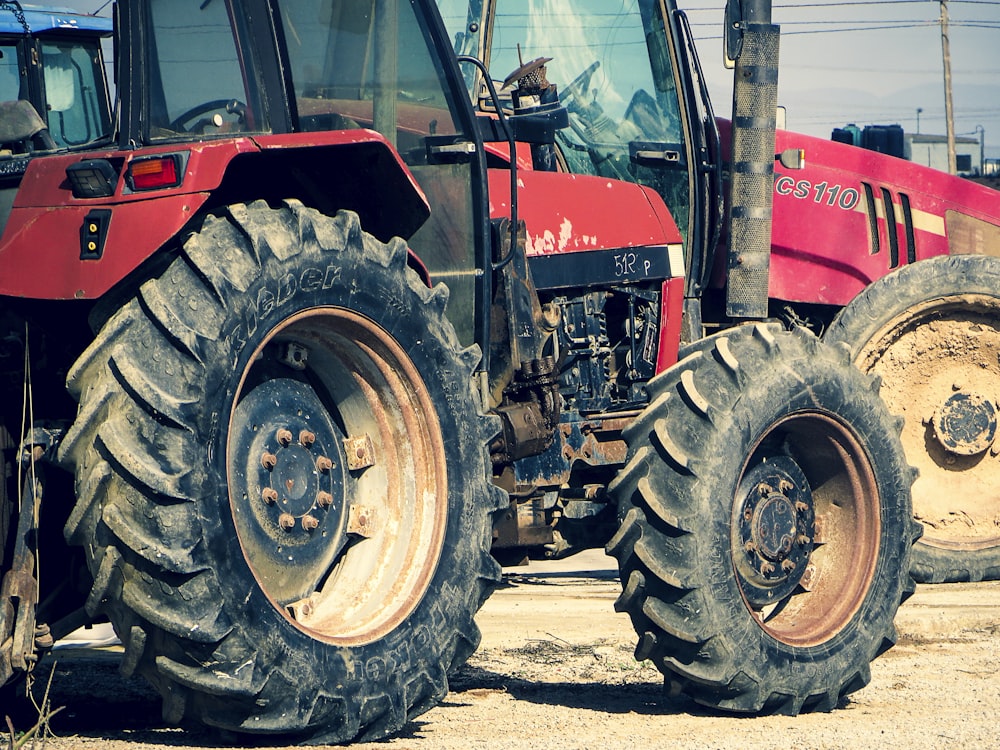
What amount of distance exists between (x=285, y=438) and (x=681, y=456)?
1.39 m

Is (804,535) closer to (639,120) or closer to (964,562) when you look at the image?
(639,120)

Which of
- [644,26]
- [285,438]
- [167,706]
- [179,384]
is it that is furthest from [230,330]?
[644,26]

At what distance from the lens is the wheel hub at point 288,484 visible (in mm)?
4398

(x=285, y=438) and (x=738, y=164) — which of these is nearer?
(x=285, y=438)

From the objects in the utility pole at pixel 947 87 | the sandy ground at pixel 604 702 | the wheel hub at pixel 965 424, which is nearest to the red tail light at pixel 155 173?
the sandy ground at pixel 604 702

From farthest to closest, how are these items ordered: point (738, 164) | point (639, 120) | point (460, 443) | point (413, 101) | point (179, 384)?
point (639, 120)
point (738, 164)
point (413, 101)
point (460, 443)
point (179, 384)

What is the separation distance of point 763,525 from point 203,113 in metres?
2.49

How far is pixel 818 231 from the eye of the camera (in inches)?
359

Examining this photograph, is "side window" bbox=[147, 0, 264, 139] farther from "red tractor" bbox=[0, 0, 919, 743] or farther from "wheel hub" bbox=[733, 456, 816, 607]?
"wheel hub" bbox=[733, 456, 816, 607]

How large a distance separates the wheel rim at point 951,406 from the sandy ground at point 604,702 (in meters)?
1.27

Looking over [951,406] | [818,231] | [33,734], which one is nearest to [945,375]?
[951,406]

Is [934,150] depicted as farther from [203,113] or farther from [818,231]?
[203,113]

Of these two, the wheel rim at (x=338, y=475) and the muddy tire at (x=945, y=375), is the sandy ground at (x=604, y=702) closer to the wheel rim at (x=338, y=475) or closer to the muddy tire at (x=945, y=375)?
the wheel rim at (x=338, y=475)

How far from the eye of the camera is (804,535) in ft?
18.6
